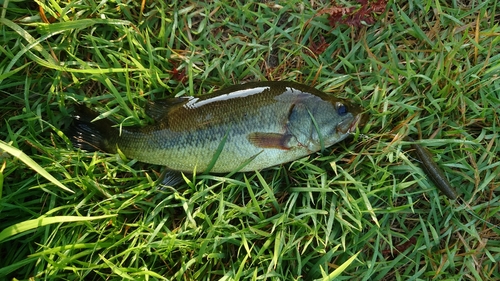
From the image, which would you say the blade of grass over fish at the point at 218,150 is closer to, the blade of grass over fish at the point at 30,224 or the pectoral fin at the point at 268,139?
the pectoral fin at the point at 268,139

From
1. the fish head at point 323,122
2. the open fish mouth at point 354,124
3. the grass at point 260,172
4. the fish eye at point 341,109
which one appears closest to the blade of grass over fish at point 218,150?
the grass at point 260,172

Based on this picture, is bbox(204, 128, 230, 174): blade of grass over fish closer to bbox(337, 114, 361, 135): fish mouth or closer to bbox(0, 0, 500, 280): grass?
bbox(0, 0, 500, 280): grass

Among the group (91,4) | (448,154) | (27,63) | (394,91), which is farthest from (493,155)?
(27,63)

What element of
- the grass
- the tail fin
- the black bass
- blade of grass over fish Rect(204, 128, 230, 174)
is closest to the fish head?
the black bass

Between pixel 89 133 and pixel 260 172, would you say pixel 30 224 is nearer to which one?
pixel 89 133

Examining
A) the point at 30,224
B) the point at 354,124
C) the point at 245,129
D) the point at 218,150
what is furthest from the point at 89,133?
the point at 354,124

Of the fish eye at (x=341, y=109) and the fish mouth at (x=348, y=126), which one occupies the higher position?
the fish eye at (x=341, y=109)
